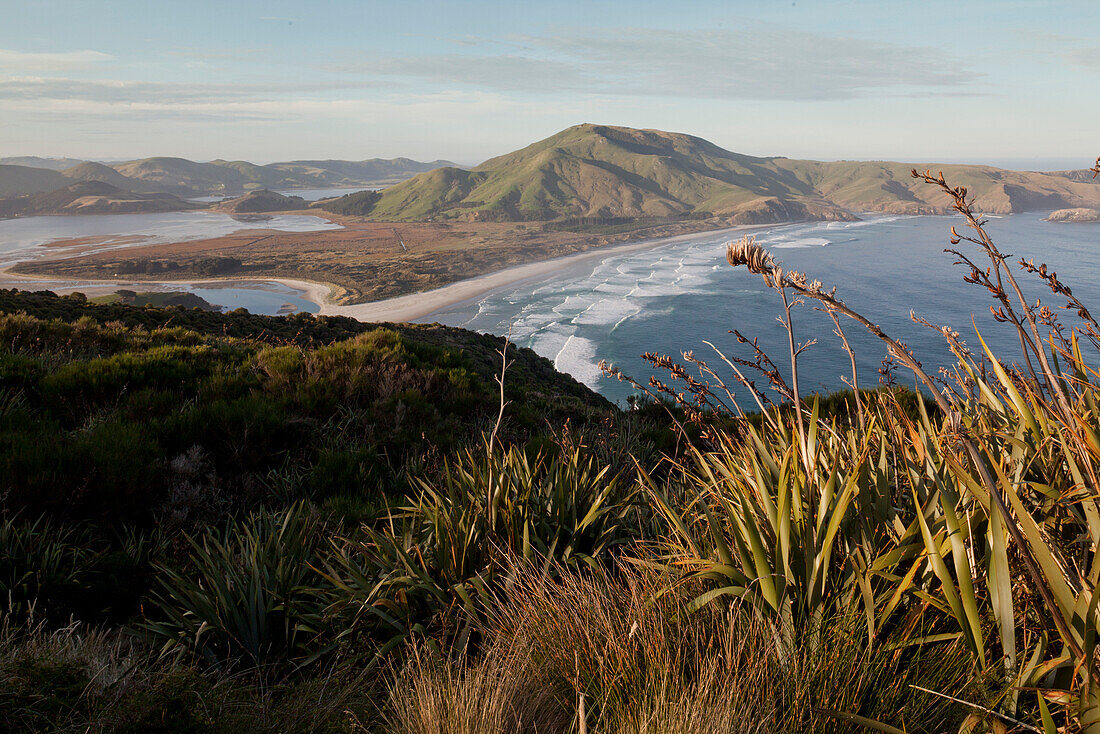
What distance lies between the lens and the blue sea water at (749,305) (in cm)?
3300

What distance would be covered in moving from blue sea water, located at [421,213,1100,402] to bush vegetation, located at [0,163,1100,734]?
1881cm

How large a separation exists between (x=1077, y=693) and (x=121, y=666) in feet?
9.43

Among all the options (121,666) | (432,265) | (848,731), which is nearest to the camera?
(848,731)

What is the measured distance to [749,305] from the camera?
47125mm

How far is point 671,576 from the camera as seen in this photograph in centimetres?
227

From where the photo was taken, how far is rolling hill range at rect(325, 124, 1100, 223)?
13050cm

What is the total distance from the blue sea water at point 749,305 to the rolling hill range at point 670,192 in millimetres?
56111

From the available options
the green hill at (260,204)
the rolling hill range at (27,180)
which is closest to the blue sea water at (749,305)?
the green hill at (260,204)

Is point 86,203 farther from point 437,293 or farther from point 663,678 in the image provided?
point 663,678

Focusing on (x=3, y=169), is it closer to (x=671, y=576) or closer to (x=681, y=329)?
(x=681, y=329)

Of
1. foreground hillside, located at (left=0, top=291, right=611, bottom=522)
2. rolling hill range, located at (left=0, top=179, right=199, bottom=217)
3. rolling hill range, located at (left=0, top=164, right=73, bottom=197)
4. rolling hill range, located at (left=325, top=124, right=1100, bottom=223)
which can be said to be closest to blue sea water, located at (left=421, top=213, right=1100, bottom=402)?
foreground hillside, located at (left=0, top=291, right=611, bottom=522)

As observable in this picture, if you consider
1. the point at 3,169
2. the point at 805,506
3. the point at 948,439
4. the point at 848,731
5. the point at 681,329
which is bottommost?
the point at 681,329

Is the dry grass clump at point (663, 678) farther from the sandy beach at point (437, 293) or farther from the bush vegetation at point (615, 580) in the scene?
the sandy beach at point (437, 293)

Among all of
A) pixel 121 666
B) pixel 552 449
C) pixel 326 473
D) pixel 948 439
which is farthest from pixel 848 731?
pixel 326 473
